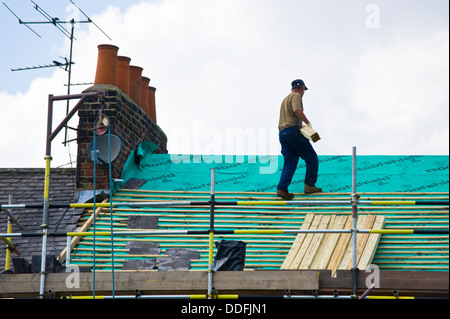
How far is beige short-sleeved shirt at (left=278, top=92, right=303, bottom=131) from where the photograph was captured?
13.9 metres

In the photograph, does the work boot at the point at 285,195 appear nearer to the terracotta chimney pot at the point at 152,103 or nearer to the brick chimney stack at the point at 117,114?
the brick chimney stack at the point at 117,114

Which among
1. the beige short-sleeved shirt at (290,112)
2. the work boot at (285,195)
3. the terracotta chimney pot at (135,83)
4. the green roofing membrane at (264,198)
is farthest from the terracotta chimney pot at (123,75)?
the work boot at (285,195)

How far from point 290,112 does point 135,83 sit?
3.81 metres

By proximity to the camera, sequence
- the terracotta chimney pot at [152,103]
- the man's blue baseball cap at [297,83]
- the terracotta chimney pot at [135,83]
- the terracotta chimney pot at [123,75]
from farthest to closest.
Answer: the terracotta chimney pot at [152,103] < the terracotta chimney pot at [135,83] < the terracotta chimney pot at [123,75] < the man's blue baseball cap at [297,83]

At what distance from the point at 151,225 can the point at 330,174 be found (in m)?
3.39

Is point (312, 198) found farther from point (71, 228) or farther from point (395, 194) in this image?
point (71, 228)

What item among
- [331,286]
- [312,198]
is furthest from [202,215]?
[331,286]

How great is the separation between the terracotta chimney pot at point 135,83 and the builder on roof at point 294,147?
141 inches

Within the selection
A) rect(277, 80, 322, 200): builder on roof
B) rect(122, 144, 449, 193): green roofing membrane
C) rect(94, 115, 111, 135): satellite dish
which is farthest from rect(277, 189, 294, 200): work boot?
rect(94, 115, 111, 135): satellite dish

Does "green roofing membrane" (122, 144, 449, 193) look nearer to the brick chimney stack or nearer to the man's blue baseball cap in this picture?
the brick chimney stack

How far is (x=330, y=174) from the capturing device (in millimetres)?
14750

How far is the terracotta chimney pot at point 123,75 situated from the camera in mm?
16016

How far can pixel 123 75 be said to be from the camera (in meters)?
16.1

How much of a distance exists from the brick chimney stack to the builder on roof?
281 cm
